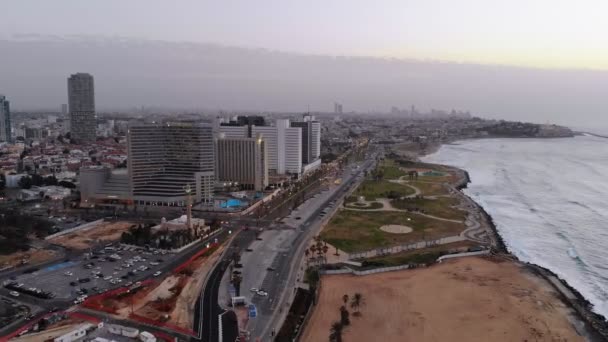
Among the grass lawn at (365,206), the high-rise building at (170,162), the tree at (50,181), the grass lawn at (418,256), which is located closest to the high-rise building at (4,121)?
the tree at (50,181)

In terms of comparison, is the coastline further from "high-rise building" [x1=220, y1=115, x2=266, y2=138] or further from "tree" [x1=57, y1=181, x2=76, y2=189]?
"tree" [x1=57, y1=181, x2=76, y2=189]

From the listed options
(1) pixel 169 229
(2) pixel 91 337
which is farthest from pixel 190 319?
(1) pixel 169 229

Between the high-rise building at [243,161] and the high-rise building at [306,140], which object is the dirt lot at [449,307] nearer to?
the high-rise building at [243,161]

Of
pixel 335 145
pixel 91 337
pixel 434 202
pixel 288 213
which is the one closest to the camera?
pixel 91 337

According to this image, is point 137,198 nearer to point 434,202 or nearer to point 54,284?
point 54,284

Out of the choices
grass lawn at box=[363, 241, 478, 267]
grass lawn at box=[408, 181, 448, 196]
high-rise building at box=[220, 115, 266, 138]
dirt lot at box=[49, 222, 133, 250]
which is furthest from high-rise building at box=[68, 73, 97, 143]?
grass lawn at box=[363, 241, 478, 267]

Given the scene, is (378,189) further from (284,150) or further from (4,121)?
(4,121)

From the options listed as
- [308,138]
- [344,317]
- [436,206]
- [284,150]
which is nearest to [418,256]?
[344,317]
